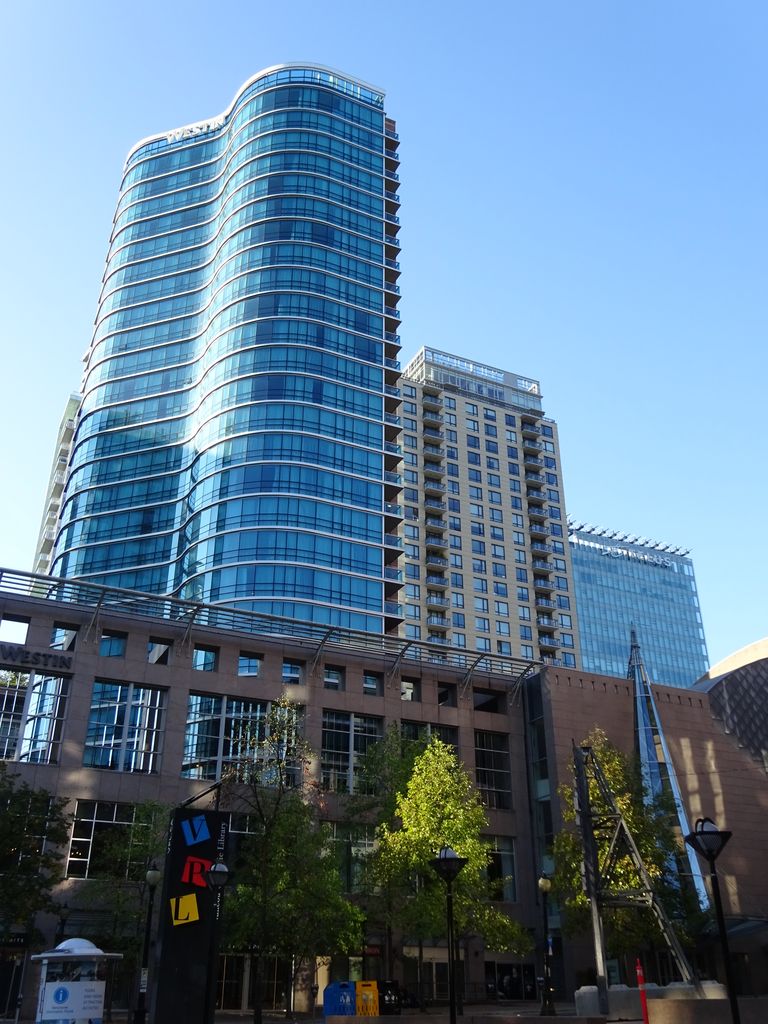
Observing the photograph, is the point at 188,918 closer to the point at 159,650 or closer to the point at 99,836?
the point at 99,836

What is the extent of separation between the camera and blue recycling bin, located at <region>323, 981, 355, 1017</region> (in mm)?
37812

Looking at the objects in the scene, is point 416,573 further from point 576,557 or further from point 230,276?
point 576,557

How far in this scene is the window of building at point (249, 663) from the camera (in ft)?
196

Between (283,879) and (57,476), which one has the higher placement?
(57,476)

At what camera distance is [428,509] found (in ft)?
380

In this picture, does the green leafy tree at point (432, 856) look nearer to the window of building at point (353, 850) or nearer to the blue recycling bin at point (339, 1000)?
the window of building at point (353, 850)

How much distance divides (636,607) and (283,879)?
135327mm

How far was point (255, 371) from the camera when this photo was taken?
94125 millimetres

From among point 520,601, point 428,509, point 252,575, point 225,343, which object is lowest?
point 252,575

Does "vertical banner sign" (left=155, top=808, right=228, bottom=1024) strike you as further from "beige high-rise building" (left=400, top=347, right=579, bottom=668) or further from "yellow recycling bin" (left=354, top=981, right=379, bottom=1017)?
"beige high-rise building" (left=400, top=347, right=579, bottom=668)

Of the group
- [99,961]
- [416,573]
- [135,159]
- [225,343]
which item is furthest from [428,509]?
[99,961]

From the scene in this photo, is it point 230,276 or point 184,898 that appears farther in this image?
point 230,276

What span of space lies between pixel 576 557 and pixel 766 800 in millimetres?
100181

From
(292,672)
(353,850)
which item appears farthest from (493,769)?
(292,672)
